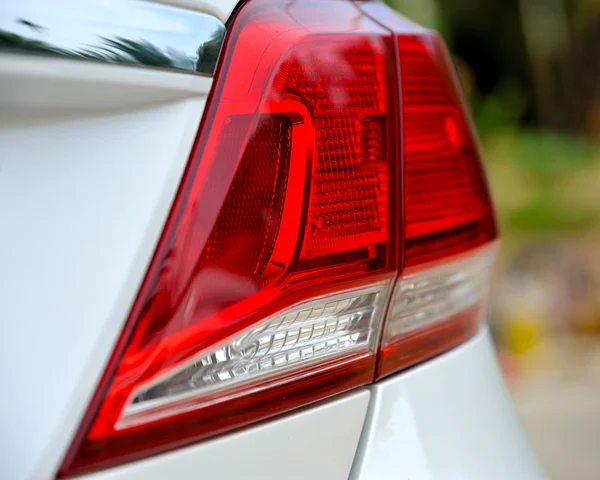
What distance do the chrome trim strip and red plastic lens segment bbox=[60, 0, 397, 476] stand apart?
0.04 m

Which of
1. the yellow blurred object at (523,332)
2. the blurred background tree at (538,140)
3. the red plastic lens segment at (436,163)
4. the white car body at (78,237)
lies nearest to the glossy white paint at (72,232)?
the white car body at (78,237)

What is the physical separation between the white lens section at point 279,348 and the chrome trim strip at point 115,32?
0.99 ft

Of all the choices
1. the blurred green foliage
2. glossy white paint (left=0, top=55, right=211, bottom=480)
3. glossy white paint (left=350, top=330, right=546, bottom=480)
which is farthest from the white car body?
the blurred green foliage

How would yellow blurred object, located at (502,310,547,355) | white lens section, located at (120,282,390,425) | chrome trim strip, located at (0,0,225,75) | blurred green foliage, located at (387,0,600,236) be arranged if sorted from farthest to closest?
blurred green foliage, located at (387,0,600,236) → yellow blurred object, located at (502,310,547,355) → white lens section, located at (120,282,390,425) → chrome trim strip, located at (0,0,225,75)

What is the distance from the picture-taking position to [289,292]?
83 centimetres

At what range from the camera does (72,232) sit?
0.74 meters

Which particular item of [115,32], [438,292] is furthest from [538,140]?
[115,32]

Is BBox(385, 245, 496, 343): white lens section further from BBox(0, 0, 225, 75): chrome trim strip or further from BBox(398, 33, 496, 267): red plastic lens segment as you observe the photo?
BBox(0, 0, 225, 75): chrome trim strip

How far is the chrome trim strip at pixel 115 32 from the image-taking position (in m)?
0.67

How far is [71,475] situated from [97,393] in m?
0.08

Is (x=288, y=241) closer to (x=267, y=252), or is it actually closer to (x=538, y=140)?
(x=267, y=252)

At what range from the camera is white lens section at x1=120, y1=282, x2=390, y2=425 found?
769 mm

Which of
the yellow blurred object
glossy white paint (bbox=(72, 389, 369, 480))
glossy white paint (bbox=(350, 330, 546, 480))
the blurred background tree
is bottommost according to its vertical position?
the yellow blurred object

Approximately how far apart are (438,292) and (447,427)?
0.20 m
